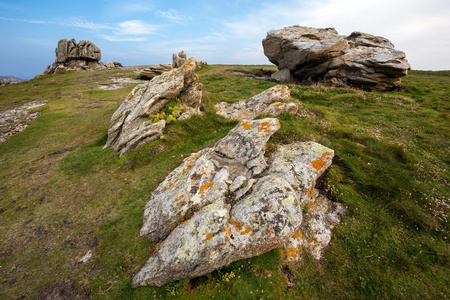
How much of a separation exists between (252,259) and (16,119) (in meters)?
39.0

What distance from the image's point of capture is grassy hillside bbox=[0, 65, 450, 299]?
6949mm

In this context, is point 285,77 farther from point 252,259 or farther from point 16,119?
point 16,119

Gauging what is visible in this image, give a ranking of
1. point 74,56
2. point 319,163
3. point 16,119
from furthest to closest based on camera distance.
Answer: point 74,56, point 16,119, point 319,163

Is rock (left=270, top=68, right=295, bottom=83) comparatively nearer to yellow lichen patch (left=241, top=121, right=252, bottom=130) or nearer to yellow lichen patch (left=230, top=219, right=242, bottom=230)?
yellow lichen patch (left=241, top=121, right=252, bottom=130)

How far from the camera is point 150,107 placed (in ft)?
56.9

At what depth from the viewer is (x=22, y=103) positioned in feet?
118

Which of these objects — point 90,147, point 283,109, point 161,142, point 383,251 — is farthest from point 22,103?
point 383,251

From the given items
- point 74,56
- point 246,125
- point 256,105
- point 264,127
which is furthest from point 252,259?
point 74,56

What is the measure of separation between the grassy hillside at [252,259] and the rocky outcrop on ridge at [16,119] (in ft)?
23.4

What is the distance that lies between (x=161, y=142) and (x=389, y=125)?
19.6 metres

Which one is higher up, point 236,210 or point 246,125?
point 246,125

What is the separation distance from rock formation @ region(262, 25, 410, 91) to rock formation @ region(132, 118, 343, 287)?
27237mm

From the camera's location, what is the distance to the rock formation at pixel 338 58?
29.2 m

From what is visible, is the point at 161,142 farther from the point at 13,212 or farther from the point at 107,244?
the point at 13,212
